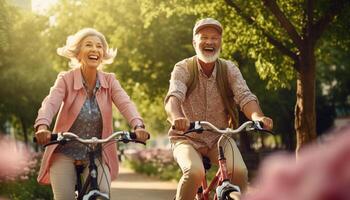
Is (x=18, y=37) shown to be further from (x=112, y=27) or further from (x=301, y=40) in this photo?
(x=301, y=40)

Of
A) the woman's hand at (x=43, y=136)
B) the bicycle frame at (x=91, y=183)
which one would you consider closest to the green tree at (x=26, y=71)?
the bicycle frame at (x=91, y=183)

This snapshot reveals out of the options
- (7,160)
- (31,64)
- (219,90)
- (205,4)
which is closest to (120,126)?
(31,64)

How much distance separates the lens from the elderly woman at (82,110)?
459 cm

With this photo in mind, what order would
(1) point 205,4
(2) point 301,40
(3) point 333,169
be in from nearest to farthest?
1. (3) point 333,169
2. (2) point 301,40
3. (1) point 205,4

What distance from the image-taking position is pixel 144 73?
24250 mm

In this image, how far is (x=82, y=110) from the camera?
481 centimetres

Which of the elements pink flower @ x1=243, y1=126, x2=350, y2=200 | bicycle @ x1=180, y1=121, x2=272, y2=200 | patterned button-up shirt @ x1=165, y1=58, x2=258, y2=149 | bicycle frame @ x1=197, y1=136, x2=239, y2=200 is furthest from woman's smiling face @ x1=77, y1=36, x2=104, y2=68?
pink flower @ x1=243, y1=126, x2=350, y2=200

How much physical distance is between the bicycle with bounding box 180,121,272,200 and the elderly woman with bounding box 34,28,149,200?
0.39 metres

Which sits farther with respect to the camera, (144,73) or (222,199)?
(144,73)

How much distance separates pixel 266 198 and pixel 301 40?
38.8 ft

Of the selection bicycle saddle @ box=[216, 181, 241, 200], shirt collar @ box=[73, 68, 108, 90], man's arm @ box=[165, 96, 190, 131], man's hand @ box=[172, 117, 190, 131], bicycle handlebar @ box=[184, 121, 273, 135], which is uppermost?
shirt collar @ box=[73, 68, 108, 90]

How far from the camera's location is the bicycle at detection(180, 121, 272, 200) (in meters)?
4.41

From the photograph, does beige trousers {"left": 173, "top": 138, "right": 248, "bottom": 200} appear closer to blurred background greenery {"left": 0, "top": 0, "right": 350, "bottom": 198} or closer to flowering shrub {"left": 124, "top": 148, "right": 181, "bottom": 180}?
blurred background greenery {"left": 0, "top": 0, "right": 350, "bottom": 198}

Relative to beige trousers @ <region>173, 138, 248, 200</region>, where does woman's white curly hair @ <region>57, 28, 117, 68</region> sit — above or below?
above
